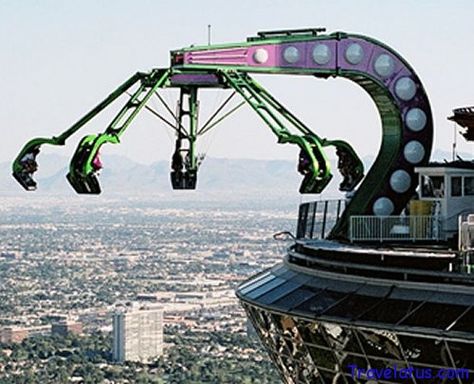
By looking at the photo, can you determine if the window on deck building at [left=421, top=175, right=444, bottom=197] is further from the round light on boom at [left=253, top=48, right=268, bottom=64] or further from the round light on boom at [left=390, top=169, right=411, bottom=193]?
the round light on boom at [left=253, top=48, right=268, bottom=64]

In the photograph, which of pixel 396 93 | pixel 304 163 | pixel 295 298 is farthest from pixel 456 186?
pixel 295 298

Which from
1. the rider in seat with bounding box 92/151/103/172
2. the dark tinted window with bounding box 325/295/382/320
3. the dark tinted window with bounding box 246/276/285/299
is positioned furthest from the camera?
the dark tinted window with bounding box 246/276/285/299

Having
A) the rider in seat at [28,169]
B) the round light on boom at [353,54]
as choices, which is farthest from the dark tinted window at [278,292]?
the round light on boom at [353,54]

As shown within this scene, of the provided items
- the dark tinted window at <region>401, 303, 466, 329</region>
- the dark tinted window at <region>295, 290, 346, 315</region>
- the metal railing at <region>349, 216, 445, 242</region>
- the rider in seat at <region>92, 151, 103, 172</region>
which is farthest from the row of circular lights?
the dark tinted window at <region>401, 303, 466, 329</region>

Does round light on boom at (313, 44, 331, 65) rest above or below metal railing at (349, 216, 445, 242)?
above

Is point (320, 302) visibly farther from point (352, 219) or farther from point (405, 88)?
point (405, 88)

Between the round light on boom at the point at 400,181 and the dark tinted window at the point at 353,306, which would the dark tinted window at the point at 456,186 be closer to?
the round light on boom at the point at 400,181

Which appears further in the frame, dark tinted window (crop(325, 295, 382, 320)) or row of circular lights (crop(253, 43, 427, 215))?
row of circular lights (crop(253, 43, 427, 215))
